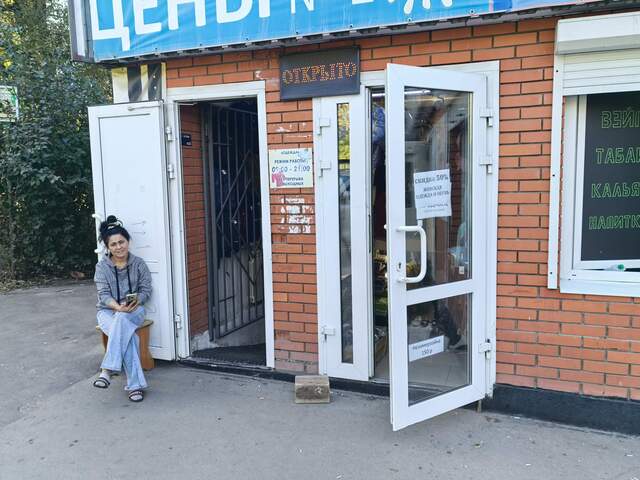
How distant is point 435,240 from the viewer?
3461mm

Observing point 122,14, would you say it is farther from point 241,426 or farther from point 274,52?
point 241,426

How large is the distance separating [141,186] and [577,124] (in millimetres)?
3340

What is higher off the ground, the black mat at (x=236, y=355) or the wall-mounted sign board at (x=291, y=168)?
the wall-mounted sign board at (x=291, y=168)

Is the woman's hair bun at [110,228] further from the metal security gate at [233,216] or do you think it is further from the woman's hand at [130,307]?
the metal security gate at [233,216]

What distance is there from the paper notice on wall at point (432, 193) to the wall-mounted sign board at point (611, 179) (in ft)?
2.90

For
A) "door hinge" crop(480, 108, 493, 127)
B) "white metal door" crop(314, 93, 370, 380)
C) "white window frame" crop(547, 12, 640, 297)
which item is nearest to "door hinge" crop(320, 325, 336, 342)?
"white metal door" crop(314, 93, 370, 380)

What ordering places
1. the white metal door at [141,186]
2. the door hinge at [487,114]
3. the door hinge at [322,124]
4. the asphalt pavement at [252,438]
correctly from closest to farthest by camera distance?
the asphalt pavement at [252,438], the door hinge at [487,114], the door hinge at [322,124], the white metal door at [141,186]

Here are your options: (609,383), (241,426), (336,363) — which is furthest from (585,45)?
(241,426)

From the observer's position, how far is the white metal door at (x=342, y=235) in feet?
12.6

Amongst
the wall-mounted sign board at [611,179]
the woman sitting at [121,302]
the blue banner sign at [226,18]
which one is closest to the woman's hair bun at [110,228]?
the woman sitting at [121,302]

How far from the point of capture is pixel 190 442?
134 inches

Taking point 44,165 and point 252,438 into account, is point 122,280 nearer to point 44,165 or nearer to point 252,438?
point 252,438

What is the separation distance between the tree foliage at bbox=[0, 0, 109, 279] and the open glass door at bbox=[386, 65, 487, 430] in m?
6.09

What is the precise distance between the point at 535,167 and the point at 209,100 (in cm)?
254
